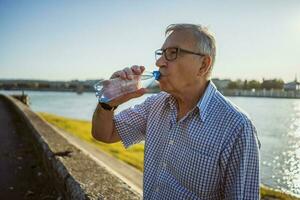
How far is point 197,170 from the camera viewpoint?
2141 millimetres

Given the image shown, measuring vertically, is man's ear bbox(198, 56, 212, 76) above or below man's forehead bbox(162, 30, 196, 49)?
below

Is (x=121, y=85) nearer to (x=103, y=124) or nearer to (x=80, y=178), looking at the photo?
(x=103, y=124)

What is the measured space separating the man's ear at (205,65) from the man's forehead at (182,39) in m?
0.11

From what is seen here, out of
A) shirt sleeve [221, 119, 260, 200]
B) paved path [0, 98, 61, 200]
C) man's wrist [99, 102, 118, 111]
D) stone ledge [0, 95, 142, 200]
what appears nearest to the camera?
shirt sleeve [221, 119, 260, 200]

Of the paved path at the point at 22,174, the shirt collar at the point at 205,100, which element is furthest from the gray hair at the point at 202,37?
the paved path at the point at 22,174

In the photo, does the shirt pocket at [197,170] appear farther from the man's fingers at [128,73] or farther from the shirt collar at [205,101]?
the man's fingers at [128,73]

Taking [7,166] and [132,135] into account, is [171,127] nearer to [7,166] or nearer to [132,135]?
[132,135]

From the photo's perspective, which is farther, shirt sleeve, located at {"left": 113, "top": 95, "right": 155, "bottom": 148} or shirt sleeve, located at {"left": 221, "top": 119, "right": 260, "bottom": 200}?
shirt sleeve, located at {"left": 113, "top": 95, "right": 155, "bottom": 148}

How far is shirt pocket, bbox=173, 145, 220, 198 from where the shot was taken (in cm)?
211

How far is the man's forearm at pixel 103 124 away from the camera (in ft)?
8.35

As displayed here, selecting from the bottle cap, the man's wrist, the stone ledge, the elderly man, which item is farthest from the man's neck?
the stone ledge

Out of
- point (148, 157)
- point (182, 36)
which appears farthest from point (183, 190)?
point (182, 36)

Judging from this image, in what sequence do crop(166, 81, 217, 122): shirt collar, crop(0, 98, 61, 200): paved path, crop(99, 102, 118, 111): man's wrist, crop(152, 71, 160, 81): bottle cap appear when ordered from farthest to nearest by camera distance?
crop(0, 98, 61, 200): paved path, crop(99, 102, 118, 111): man's wrist, crop(152, 71, 160, 81): bottle cap, crop(166, 81, 217, 122): shirt collar

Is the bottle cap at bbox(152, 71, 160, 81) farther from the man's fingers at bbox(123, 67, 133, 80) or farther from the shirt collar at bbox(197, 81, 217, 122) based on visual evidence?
the shirt collar at bbox(197, 81, 217, 122)
